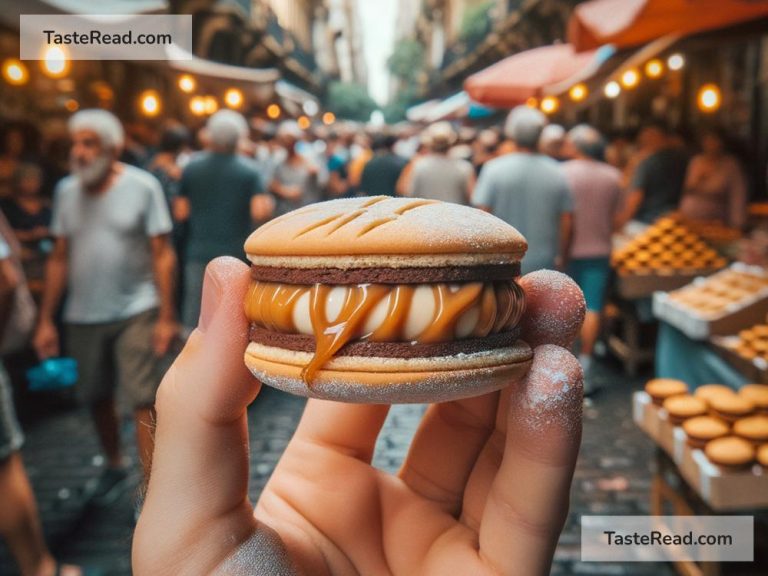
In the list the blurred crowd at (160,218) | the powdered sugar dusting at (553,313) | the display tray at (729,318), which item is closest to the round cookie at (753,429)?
the display tray at (729,318)

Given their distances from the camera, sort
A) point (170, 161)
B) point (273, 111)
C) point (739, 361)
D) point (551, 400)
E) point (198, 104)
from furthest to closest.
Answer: point (273, 111) < point (198, 104) < point (170, 161) < point (739, 361) < point (551, 400)

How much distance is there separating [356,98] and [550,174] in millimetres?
65575

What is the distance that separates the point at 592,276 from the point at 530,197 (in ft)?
5.43

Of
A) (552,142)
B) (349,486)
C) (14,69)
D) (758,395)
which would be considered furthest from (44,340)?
(14,69)

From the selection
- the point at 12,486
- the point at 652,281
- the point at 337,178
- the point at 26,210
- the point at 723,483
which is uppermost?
the point at 337,178

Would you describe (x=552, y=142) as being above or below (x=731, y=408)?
above

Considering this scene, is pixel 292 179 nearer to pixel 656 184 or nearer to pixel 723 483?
pixel 656 184

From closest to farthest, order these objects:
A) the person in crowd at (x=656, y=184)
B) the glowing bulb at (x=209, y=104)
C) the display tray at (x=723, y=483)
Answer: the display tray at (x=723, y=483) < the person in crowd at (x=656, y=184) < the glowing bulb at (x=209, y=104)

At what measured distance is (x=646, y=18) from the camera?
5.12m

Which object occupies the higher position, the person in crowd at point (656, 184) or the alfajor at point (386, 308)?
the person in crowd at point (656, 184)

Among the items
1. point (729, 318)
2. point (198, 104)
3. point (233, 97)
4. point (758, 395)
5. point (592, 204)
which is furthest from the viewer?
point (233, 97)

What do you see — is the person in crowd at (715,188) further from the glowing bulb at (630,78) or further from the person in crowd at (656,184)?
the glowing bulb at (630,78)

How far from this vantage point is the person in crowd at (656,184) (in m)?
7.01

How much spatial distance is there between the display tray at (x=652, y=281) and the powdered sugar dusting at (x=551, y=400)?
5439mm
